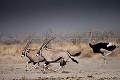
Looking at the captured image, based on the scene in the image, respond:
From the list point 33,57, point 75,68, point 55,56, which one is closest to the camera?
point 55,56

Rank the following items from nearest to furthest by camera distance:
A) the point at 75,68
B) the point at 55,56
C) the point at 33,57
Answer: the point at 55,56
the point at 75,68
the point at 33,57

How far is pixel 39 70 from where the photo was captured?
768 inches

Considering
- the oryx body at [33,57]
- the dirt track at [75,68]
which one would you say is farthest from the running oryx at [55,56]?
the oryx body at [33,57]

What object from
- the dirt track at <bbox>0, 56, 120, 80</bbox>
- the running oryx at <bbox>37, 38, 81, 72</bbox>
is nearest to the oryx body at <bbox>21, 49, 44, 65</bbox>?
the dirt track at <bbox>0, 56, 120, 80</bbox>

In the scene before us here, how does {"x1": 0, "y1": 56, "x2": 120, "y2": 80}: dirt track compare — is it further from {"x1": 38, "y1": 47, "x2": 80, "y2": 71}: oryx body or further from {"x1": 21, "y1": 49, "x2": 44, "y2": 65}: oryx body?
{"x1": 38, "y1": 47, "x2": 80, "y2": 71}: oryx body

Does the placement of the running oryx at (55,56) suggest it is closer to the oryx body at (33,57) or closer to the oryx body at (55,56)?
the oryx body at (55,56)

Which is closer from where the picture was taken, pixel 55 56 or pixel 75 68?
pixel 55 56

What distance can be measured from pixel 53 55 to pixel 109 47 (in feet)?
17.8

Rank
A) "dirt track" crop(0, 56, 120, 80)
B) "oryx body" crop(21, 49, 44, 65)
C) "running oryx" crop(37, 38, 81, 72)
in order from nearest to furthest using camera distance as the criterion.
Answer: "dirt track" crop(0, 56, 120, 80)
"running oryx" crop(37, 38, 81, 72)
"oryx body" crop(21, 49, 44, 65)

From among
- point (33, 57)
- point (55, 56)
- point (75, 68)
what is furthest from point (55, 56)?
point (33, 57)

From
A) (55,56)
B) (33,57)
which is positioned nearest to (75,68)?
(55,56)

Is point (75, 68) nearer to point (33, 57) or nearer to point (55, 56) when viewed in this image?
point (55, 56)

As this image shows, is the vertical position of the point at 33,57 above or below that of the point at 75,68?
above

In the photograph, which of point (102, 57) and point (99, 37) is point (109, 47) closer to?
point (102, 57)
